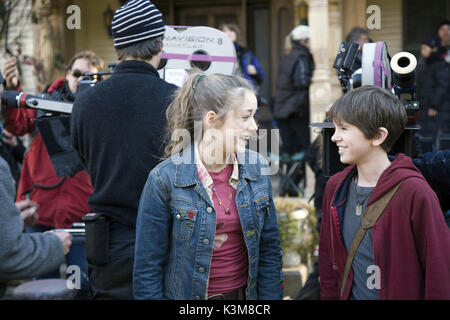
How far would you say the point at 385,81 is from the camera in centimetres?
250

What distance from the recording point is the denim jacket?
85.0 inches

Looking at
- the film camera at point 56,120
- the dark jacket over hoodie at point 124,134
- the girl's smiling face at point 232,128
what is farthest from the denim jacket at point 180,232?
the film camera at point 56,120

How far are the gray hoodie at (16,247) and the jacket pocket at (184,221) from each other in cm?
43

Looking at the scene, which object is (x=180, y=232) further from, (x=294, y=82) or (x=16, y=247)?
(x=294, y=82)

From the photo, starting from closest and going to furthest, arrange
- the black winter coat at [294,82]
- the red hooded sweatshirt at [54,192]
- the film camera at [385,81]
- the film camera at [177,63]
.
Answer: the film camera at [385,81], the film camera at [177,63], the red hooded sweatshirt at [54,192], the black winter coat at [294,82]

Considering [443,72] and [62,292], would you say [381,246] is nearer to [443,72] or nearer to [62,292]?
[62,292]

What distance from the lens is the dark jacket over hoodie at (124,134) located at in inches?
97.9

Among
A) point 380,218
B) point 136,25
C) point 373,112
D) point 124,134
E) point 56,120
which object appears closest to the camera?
point 380,218

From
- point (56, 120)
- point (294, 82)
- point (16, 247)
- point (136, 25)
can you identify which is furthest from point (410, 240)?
point (294, 82)

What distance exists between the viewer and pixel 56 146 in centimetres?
340

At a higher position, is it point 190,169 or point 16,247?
point 190,169

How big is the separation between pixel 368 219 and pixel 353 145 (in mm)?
279

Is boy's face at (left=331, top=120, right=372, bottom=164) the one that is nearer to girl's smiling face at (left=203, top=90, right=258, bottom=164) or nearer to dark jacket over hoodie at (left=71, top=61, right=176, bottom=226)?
girl's smiling face at (left=203, top=90, right=258, bottom=164)

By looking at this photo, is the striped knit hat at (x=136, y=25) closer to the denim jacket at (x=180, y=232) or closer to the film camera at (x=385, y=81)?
the denim jacket at (x=180, y=232)
